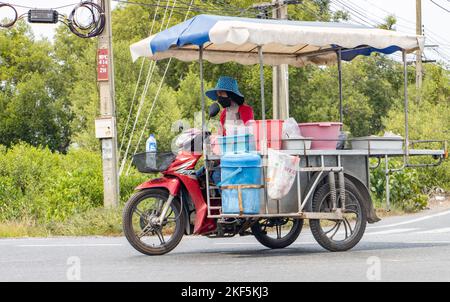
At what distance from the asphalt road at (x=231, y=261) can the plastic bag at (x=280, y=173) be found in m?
0.77

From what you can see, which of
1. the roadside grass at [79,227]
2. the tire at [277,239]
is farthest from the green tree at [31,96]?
the tire at [277,239]

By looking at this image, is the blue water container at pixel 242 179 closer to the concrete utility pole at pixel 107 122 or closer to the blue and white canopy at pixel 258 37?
the blue and white canopy at pixel 258 37

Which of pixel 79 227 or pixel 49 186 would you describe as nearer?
pixel 79 227

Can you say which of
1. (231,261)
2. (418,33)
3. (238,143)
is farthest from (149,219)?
(418,33)

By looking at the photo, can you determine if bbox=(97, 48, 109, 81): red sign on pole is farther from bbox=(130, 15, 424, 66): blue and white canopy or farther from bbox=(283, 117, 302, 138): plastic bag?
bbox=(283, 117, 302, 138): plastic bag

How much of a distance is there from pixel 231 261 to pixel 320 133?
6.67ft

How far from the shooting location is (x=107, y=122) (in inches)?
785

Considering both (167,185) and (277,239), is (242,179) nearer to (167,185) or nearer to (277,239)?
(167,185)

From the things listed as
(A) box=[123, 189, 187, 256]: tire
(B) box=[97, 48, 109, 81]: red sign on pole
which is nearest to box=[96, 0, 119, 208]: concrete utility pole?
(B) box=[97, 48, 109, 81]: red sign on pole

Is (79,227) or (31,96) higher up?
(31,96)

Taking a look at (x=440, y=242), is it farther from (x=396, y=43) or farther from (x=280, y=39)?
(x=280, y=39)

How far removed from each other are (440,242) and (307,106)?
57.4 metres

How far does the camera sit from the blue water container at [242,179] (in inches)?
465
